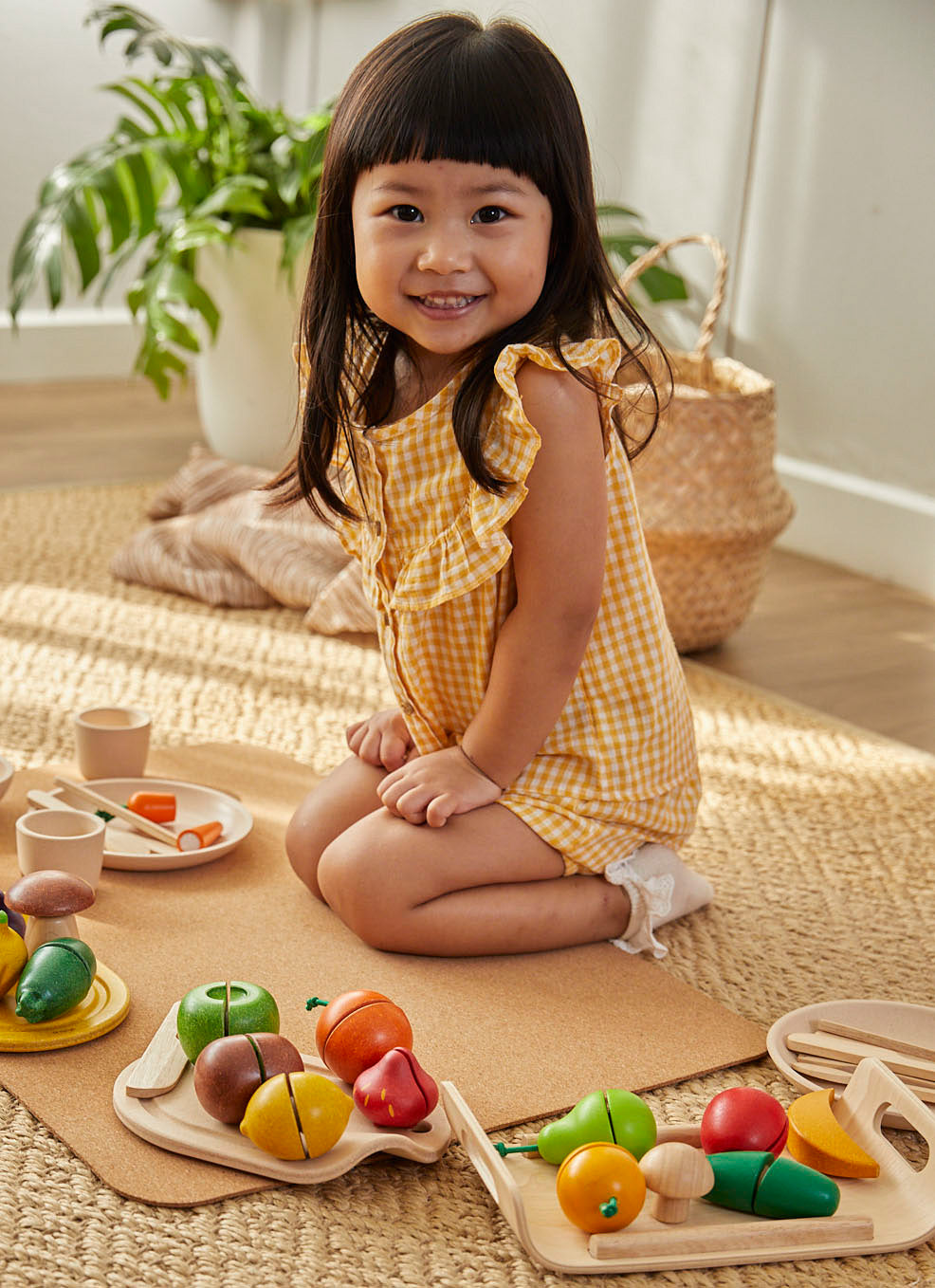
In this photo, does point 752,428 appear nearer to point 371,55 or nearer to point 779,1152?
point 371,55

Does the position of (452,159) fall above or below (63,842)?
above

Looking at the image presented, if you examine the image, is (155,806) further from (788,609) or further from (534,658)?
(788,609)

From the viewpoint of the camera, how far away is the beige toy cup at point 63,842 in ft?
3.80

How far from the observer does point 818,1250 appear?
0.86 m

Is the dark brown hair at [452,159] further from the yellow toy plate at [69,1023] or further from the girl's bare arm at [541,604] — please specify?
the yellow toy plate at [69,1023]

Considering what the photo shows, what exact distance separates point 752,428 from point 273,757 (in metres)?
0.74

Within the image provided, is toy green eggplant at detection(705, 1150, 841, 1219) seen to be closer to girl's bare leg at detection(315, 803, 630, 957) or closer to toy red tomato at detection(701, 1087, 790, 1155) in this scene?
toy red tomato at detection(701, 1087, 790, 1155)

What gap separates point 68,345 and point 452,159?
2533 mm

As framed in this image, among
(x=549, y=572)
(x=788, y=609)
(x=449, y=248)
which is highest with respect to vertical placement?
(x=449, y=248)

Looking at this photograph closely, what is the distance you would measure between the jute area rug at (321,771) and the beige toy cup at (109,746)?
128mm

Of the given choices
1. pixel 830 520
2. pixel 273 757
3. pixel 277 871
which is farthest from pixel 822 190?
pixel 277 871

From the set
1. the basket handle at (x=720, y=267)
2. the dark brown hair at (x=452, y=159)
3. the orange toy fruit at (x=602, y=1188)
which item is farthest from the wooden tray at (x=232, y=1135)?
the basket handle at (x=720, y=267)

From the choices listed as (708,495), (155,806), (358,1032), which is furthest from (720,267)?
(358,1032)

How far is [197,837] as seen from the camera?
1.29m
